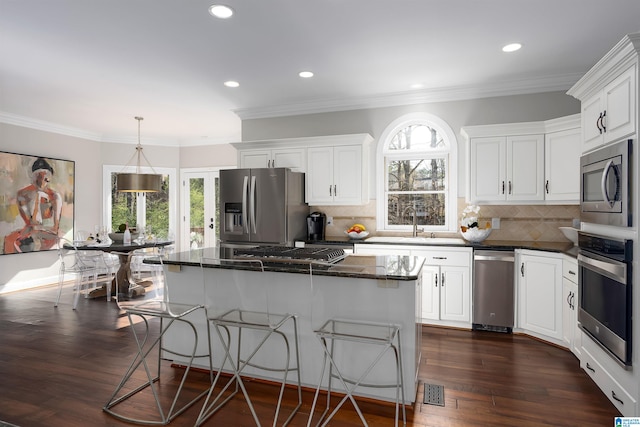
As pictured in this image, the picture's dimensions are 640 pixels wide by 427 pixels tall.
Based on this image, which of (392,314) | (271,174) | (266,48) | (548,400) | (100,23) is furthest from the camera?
(271,174)

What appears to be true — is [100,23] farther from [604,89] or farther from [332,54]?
[604,89]

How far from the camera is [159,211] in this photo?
25.6 feet

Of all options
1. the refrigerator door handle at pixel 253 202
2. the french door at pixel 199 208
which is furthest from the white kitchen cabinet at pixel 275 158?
the french door at pixel 199 208

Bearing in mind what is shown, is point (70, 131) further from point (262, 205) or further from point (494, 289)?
point (494, 289)

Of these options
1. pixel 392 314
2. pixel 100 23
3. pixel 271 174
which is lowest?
pixel 392 314

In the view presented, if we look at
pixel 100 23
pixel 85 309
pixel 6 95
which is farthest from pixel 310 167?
pixel 6 95

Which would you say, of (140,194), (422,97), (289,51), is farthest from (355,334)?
(140,194)

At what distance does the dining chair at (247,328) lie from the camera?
253cm

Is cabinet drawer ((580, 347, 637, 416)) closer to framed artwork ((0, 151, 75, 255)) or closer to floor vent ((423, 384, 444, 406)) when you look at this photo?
floor vent ((423, 384, 444, 406))

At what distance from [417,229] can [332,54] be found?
2398 mm

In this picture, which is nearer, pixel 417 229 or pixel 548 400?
pixel 548 400

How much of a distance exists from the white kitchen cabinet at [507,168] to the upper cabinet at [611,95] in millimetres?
1087

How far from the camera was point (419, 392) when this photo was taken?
2723 mm

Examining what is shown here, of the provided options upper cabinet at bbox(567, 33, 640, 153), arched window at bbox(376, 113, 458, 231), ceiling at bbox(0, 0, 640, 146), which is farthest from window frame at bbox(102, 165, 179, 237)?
upper cabinet at bbox(567, 33, 640, 153)
